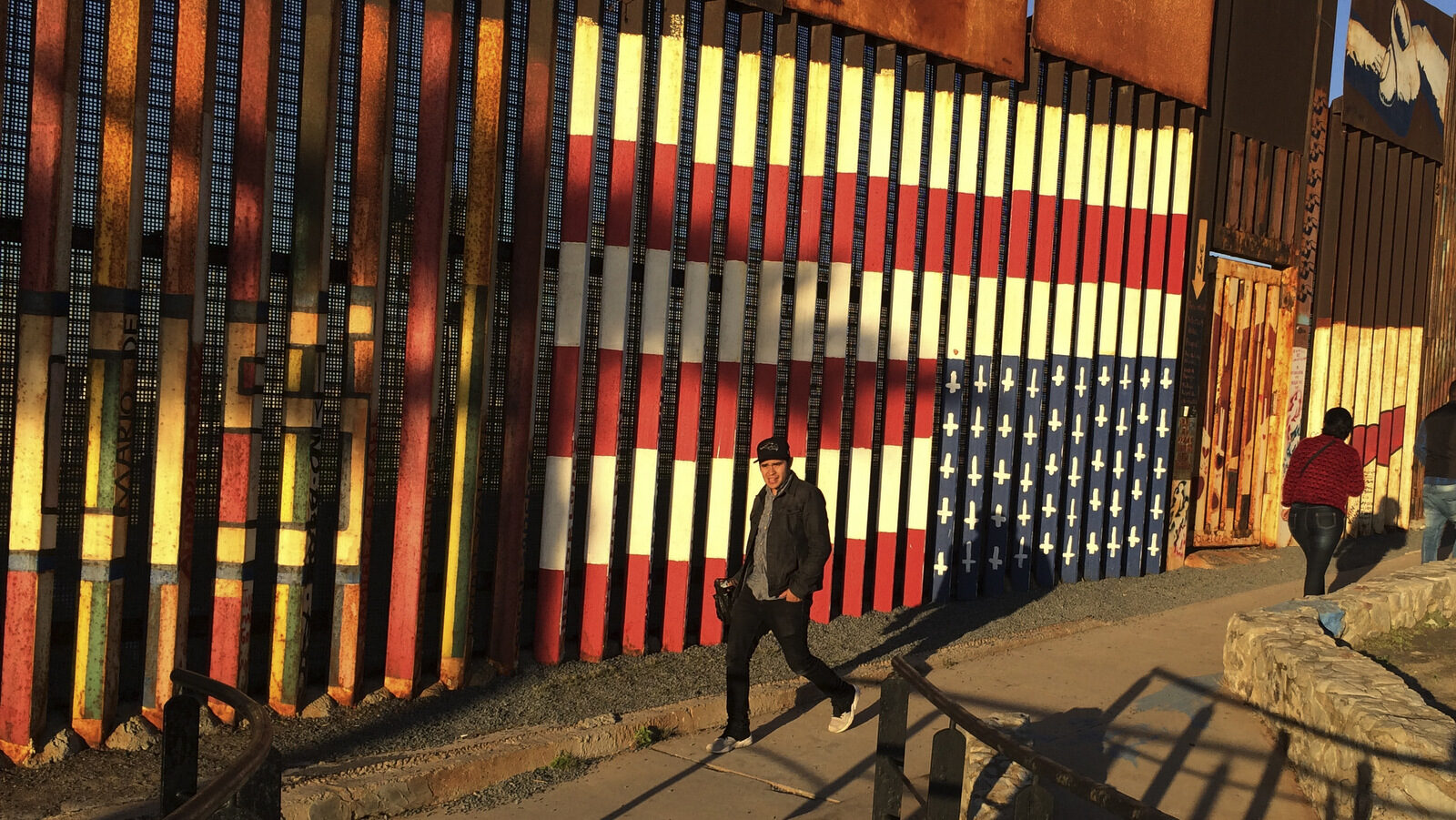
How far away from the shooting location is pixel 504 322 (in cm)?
998

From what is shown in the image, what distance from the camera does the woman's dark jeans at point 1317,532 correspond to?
25.0 ft

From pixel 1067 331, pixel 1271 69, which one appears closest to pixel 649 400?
pixel 1067 331

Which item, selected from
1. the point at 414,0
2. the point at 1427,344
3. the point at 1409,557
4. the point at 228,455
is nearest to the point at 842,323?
the point at 414,0

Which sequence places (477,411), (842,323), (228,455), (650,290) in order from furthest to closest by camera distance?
(842,323), (650,290), (477,411), (228,455)

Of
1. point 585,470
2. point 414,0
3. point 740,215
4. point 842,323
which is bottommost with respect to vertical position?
point 585,470

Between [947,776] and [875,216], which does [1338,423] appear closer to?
[875,216]

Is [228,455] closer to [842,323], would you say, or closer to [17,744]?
[17,744]

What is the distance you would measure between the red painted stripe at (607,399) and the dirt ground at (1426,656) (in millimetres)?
4088

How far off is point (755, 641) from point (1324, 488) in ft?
13.6

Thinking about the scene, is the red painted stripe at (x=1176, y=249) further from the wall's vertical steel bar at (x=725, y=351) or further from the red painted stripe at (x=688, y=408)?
the red painted stripe at (x=688, y=408)

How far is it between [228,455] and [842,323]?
12.0 ft

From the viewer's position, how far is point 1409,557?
36.9 ft

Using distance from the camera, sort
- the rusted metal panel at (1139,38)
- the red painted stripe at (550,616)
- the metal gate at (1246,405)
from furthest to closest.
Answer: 1. the metal gate at (1246,405)
2. the rusted metal panel at (1139,38)
3. the red painted stripe at (550,616)

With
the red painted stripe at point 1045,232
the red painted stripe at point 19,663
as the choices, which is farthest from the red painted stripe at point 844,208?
the red painted stripe at point 19,663
